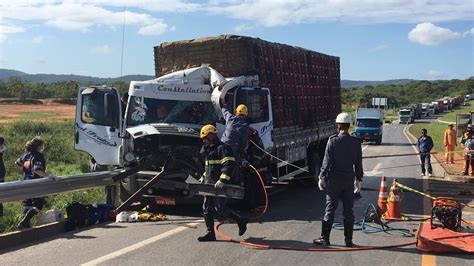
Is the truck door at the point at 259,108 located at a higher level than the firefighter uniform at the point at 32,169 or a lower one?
higher

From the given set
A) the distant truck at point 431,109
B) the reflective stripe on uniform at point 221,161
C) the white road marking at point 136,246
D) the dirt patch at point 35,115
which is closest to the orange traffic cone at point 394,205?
the reflective stripe on uniform at point 221,161

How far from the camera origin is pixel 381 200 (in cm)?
975

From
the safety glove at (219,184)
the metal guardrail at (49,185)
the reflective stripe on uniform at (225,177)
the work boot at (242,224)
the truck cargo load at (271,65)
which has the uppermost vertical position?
the truck cargo load at (271,65)

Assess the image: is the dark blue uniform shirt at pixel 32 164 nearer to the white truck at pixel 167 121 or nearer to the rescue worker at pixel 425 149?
the white truck at pixel 167 121

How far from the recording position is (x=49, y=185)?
8.54 m

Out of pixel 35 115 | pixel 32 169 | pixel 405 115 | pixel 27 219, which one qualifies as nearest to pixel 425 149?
pixel 32 169

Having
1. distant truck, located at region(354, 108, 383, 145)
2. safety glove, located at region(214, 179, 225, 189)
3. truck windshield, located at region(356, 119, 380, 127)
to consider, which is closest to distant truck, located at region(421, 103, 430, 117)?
distant truck, located at region(354, 108, 383, 145)

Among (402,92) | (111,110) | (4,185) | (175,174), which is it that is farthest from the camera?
(402,92)

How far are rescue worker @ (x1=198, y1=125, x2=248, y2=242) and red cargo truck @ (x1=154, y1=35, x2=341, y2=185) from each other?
2422 millimetres

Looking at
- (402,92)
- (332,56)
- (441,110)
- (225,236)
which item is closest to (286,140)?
(225,236)

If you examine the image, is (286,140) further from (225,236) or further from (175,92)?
(225,236)

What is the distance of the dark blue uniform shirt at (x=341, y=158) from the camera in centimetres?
725

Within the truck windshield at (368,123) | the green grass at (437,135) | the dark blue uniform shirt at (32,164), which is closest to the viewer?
the dark blue uniform shirt at (32,164)

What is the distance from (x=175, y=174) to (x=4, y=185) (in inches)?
112
